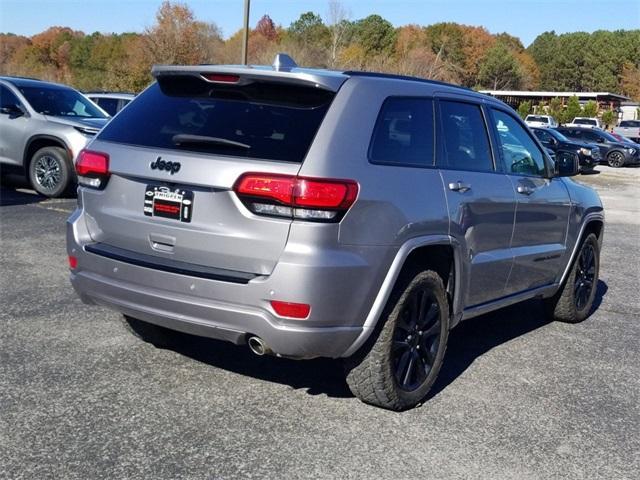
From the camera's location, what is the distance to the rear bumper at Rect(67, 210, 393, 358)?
3.53m

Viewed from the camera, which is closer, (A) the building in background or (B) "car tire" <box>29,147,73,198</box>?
(B) "car tire" <box>29,147,73,198</box>

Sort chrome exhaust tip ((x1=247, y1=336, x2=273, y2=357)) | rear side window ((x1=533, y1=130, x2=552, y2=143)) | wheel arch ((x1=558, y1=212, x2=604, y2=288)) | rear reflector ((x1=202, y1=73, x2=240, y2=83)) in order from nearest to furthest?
1. chrome exhaust tip ((x1=247, y1=336, x2=273, y2=357))
2. rear reflector ((x1=202, y1=73, x2=240, y2=83))
3. wheel arch ((x1=558, y1=212, x2=604, y2=288))
4. rear side window ((x1=533, y1=130, x2=552, y2=143))

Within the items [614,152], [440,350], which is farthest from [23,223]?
[614,152]

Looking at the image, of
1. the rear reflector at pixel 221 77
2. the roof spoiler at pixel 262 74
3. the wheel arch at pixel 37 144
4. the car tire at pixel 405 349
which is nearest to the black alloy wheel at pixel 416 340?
the car tire at pixel 405 349

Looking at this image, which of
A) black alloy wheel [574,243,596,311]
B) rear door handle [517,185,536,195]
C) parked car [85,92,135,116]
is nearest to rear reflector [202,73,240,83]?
rear door handle [517,185,536,195]

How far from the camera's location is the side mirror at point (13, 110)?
11848mm

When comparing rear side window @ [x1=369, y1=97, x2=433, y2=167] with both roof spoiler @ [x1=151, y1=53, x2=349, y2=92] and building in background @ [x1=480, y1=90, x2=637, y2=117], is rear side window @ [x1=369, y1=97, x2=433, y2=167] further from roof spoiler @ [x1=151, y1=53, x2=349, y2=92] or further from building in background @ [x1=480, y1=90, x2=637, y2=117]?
building in background @ [x1=480, y1=90, x2=637, y2=117]

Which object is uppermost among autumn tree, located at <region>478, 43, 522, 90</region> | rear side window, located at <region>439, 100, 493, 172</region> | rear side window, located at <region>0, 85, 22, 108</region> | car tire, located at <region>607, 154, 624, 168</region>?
autumn tree, located at <region>478, 43, 522, 90</region>

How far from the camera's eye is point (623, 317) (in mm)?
6844

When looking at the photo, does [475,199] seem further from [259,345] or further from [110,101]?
[110,101]

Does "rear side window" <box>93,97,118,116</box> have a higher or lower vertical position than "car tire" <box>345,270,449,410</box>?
higher

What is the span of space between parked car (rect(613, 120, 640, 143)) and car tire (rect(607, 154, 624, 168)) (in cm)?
1495

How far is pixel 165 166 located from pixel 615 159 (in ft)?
106

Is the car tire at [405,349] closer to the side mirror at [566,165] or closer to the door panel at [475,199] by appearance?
the door panel at [475,199]
